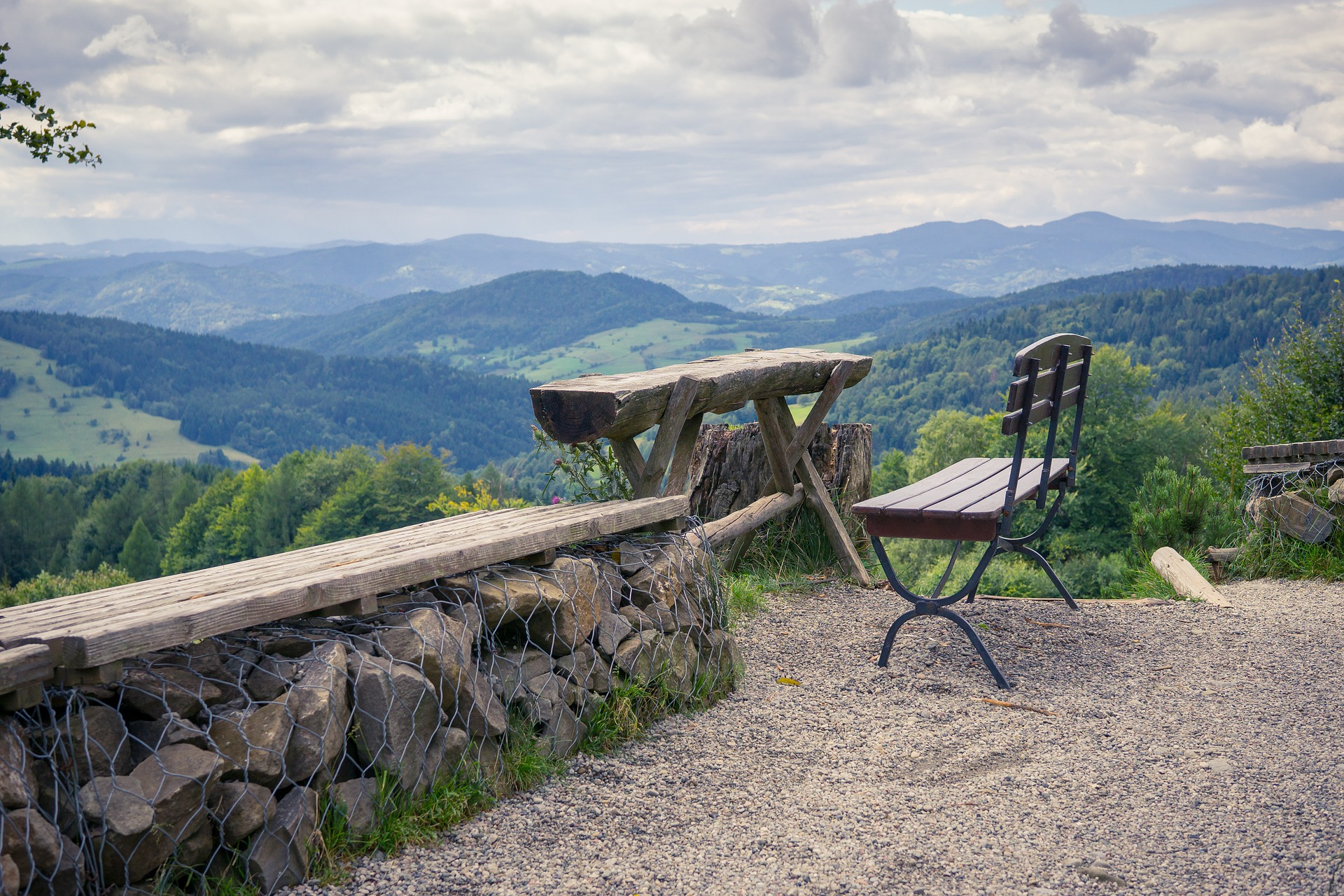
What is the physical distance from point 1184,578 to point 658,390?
3.75 metres

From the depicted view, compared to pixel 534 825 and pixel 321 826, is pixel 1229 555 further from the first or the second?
pixel 321 826

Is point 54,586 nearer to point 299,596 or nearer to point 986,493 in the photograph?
point 986,493

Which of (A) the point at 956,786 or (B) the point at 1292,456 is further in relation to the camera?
(B) the point at 1292,456

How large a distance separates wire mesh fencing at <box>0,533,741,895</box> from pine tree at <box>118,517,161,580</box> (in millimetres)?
65919

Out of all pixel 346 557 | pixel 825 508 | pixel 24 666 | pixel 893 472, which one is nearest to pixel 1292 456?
pixel 825 508

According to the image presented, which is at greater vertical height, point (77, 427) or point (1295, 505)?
point (1295, 505)

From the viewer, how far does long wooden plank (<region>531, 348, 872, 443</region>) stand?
3.91 metres

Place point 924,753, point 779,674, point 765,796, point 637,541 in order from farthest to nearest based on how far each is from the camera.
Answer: point 779,674
point 637,541
point 924,753
point 765,796

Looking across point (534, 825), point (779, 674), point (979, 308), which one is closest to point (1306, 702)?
point (779, 674)

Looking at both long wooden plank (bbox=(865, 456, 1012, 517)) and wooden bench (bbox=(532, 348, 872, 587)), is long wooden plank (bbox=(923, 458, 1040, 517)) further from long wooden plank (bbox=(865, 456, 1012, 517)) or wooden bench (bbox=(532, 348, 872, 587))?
wooden bench (bbox=(532, 348, 872, 587))

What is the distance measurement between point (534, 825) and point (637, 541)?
1401 millimetres

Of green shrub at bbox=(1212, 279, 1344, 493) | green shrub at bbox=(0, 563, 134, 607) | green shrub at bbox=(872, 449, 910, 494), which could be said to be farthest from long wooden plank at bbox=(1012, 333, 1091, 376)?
green shrub at bbox=(0, 563, 134, 607)

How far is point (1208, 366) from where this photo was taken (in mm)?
86125

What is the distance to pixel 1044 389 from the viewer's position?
4055 mm
